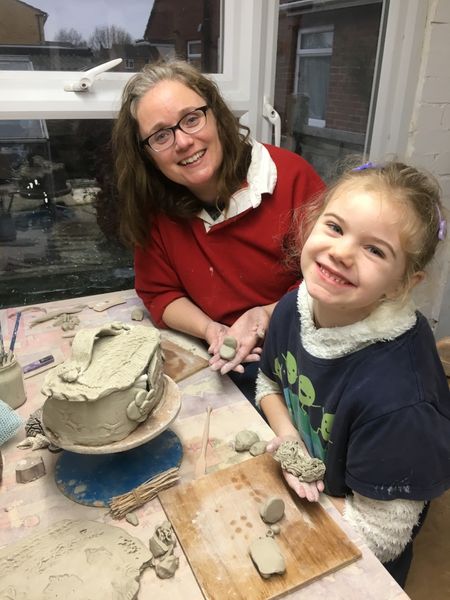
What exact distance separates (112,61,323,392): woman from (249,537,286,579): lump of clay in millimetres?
554

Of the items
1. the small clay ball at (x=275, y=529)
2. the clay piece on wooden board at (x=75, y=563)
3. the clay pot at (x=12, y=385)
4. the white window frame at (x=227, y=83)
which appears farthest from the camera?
the white window frame at (x=227, y=83)

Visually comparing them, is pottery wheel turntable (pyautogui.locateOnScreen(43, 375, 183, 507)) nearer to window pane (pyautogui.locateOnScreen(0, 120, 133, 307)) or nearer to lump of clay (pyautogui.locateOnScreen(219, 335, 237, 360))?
lump of clay (pyautogui.locateOnScreen(219, 335, 237, 360))

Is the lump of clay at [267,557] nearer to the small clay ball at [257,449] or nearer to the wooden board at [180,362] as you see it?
the small clay ball at [257,449]

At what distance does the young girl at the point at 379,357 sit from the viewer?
31.2 inches

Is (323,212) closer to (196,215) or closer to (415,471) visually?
(415,471)

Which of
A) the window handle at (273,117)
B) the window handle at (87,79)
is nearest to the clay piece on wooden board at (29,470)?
the window handle at (87,79)

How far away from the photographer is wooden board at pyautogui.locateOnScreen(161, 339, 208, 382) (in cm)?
121

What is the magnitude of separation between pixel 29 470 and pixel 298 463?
19.6 inches

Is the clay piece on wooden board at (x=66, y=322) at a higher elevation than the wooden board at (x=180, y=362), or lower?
higher

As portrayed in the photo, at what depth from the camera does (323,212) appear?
886 millimetres

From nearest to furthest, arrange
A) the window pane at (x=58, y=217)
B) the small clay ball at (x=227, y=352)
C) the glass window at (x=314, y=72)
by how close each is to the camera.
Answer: the small clay ball at (x=227, y=352)
the window pane at (x=58, y=217)
the glass window at (x=314, y=72)

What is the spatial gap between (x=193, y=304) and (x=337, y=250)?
0.77 metres

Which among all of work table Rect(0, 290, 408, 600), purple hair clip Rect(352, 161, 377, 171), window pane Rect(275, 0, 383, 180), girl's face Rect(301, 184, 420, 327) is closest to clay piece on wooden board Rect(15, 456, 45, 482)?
work table Rect(0, 290, 408, 600)

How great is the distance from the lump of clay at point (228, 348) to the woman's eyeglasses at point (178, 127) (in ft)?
1.81
